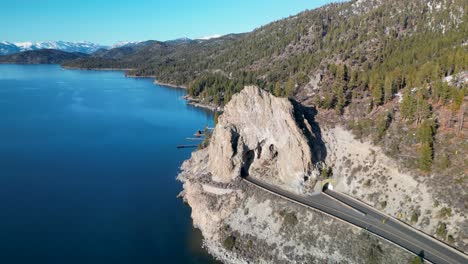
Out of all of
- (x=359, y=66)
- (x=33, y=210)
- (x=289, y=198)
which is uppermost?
(x=359, y=66)

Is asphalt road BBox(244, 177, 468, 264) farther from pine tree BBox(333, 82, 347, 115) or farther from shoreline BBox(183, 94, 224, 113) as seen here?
shoreline BBox(183, 94, 224, 113)

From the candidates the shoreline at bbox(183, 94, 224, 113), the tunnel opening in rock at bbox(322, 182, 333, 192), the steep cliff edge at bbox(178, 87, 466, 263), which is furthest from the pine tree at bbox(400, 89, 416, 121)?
the shoreline at bbox(183, 94, 224, 113)

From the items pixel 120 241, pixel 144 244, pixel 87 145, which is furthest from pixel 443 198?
pixel 87 145

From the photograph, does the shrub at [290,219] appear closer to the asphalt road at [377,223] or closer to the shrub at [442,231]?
the asphalt road at [377,223]

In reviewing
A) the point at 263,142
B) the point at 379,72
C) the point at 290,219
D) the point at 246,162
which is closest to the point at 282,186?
the point at 246,162

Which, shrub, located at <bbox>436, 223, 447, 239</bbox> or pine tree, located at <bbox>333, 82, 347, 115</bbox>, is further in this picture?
pine tree, located at <bbox>333, 82, 347, 115</bbox>

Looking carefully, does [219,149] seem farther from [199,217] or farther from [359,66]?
[359,66]
